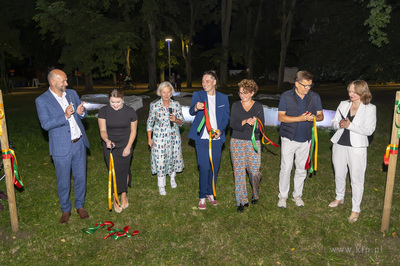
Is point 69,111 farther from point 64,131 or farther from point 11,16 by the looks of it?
point 11,16

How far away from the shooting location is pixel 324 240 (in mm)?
4773

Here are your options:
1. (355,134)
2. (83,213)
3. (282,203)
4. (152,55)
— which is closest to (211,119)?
(282,203)

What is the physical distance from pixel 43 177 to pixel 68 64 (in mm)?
13323

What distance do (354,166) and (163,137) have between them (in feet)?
10.8

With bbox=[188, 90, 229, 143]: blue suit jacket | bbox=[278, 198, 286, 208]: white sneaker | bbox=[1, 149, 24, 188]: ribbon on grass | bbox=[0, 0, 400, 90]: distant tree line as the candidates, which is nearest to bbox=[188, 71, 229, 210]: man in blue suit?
bbox=[188, 90, 229, 143]: blue suit jacket

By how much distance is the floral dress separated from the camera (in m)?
5.86

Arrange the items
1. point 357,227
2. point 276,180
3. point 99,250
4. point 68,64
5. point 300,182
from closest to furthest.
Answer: point 99,250
point 357,227
point 300,182
point 276,180
point 68,64

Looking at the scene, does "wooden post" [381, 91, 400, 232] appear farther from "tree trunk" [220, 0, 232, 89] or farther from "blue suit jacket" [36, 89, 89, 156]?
"tree trunk" [220, 0, 232, 89]

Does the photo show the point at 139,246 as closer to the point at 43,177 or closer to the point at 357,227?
the point at 357,227

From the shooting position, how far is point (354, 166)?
510 cm

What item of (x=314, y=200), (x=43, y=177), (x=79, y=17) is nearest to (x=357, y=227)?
(x=314, y=200)

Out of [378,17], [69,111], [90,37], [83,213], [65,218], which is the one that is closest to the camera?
[69,111]

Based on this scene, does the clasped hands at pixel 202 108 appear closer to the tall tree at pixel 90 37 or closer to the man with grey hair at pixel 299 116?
the man with grey hair at pixel 299 116

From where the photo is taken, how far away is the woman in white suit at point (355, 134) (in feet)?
16.1
